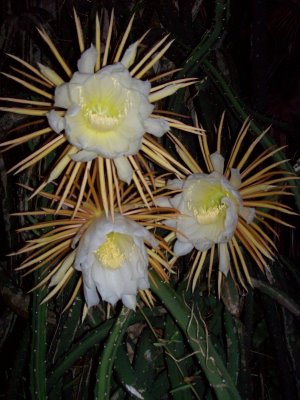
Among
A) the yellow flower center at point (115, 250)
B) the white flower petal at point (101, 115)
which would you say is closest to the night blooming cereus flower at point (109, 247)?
the yellow flower center at point (115, 250)

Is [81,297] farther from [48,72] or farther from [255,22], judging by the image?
[255,22]

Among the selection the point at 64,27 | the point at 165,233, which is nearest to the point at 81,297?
the point at 165,233

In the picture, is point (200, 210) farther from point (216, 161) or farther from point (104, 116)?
point (104, 116)

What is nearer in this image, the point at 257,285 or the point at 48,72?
the point at 48,72

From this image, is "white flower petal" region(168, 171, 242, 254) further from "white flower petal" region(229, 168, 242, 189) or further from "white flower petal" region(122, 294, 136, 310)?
Answer: "white flower petal" region(122, 294, 136, 310)

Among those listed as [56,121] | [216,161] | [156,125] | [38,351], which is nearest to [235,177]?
[216,161]

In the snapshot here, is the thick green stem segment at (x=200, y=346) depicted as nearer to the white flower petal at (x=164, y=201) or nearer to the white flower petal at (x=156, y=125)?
the white flower petal at (x=164, y=201)
